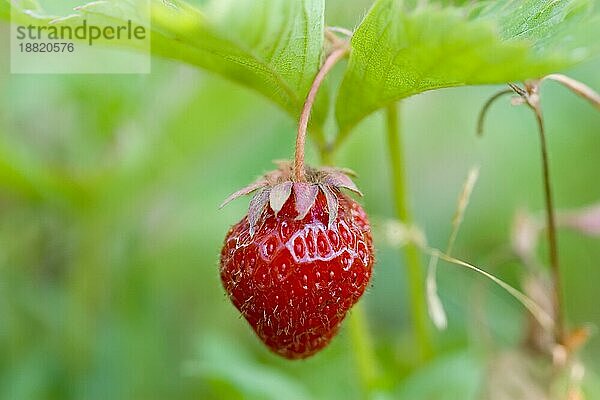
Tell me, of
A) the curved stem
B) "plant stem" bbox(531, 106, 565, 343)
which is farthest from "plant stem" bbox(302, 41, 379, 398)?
"plant stem" bbox(531, 106, 565, 343)

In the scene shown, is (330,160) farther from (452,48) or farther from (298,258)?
(452,48)

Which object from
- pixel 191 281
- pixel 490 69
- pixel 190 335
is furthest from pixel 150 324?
pixel 490 69

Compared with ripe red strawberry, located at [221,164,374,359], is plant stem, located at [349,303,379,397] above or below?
below

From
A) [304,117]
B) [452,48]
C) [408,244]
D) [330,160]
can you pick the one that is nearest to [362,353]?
[408,244]

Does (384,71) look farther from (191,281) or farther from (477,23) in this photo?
(191,281)

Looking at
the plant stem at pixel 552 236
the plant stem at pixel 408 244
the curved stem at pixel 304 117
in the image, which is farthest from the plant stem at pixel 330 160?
the plant stem at pixel 552 236

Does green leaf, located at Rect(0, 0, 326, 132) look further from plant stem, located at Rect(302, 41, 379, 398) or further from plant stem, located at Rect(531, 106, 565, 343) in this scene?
plant stem, located at Rect(531, 106, 565, 343)

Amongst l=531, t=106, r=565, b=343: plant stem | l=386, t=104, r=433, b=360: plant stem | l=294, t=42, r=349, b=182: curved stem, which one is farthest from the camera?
l=386, t=104, r=433, b=360: plant stem

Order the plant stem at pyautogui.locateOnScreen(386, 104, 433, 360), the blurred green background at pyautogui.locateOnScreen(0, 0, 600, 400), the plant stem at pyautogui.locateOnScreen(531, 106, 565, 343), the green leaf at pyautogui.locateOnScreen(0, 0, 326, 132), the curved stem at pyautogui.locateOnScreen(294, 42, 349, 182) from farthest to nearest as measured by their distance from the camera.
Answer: the blurred green background at pyautogui.locateOnScreen(0, 0, 600, 400), the plant stem at pyautogui.locateOnScreen(386, 104, 433, 360), the plant stem at pyautogui.locateOnScreen(531, 106, 565, 343), the curved stem at pyautogui.locateOnScreen(294, 42, 349, 182), the green leaf at pyautogui.locateOnScreen(0, 0, 326, 132)
